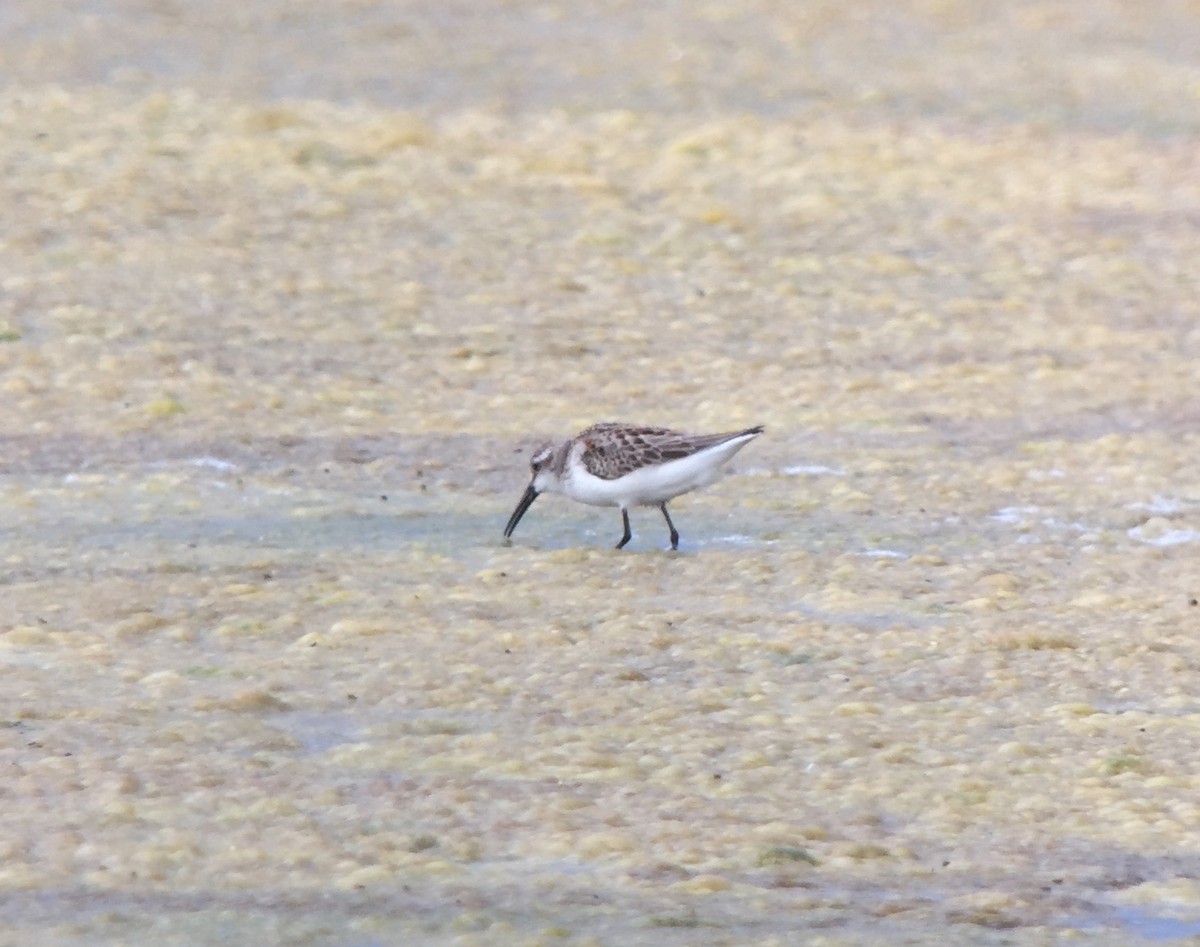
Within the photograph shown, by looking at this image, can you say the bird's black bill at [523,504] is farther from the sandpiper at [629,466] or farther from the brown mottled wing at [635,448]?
the brown mottled wing at [635,448]

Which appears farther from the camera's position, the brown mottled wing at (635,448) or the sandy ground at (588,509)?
the brown mottled wing at (635,448)

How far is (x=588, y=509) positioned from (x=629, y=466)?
1.08 metres

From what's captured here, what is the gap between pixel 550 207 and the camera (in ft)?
41.2

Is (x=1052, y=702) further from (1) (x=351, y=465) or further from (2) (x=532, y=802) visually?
(1) (x=351, y=465)

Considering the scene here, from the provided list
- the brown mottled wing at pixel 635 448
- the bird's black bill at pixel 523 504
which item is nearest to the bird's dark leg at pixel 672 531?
the brown mottled wing at pixel 635 448

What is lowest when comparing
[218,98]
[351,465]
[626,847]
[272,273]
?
[626,847]

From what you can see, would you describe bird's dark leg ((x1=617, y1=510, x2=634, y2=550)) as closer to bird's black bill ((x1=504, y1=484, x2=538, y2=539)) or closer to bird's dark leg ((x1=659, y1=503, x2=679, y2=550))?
bird's dark leg ((x1=659, y1=503, x2=679, y2=550))

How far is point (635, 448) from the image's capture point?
794 centimetres

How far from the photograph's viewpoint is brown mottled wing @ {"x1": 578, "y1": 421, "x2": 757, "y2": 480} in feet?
25.9

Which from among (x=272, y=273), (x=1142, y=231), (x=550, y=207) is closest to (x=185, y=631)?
(x=272, y=273)

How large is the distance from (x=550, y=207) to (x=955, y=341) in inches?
110

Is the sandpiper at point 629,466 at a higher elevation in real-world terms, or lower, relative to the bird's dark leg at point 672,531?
higher

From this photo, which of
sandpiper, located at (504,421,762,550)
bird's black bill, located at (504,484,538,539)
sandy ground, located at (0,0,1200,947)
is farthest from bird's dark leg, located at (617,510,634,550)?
bird's black bill, located at (504,484,538,539)

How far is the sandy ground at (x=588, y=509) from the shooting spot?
513cm
